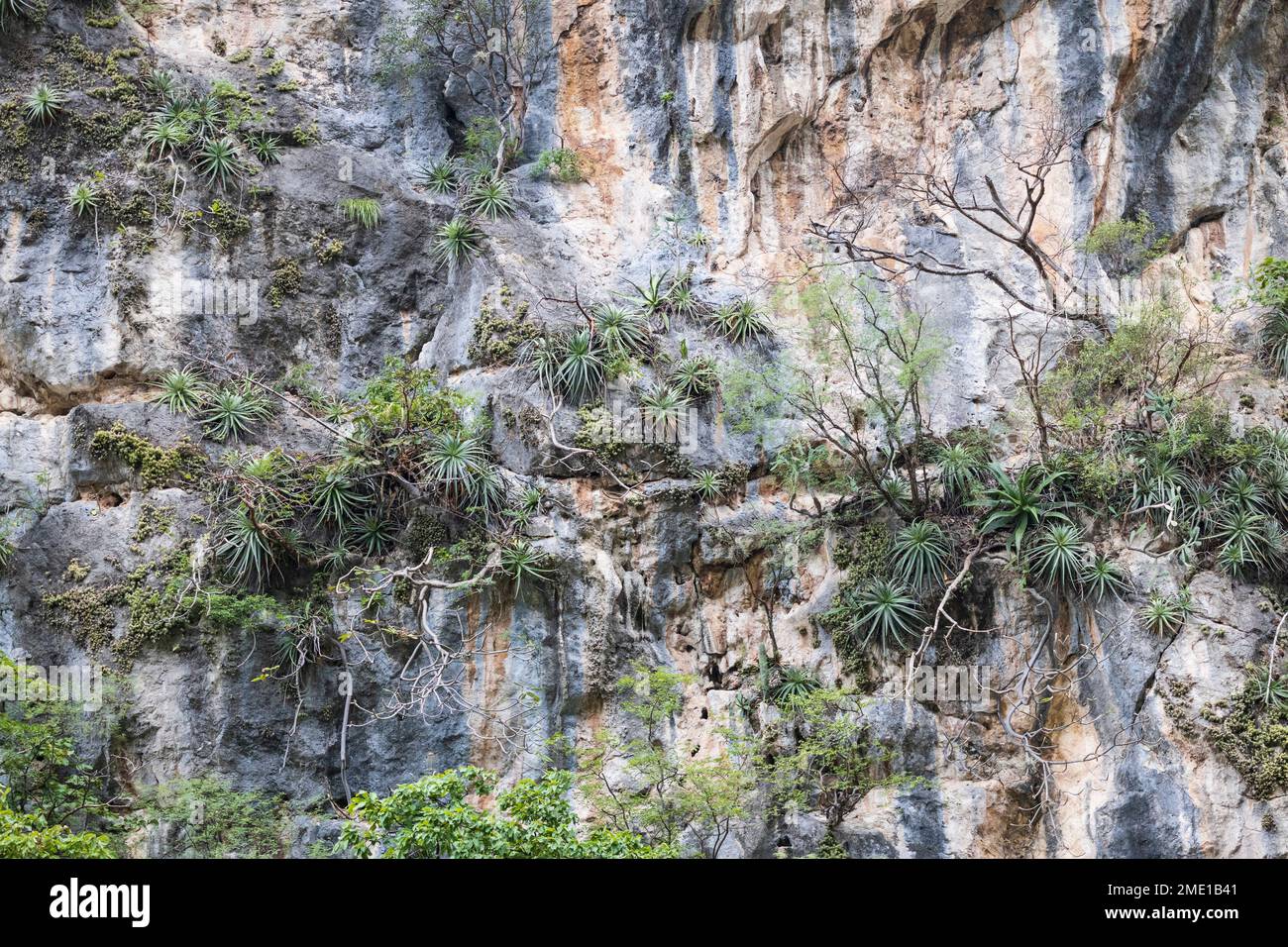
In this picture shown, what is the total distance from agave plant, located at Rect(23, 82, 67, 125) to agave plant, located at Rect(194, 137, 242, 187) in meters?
1.90

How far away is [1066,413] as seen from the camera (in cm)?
1652

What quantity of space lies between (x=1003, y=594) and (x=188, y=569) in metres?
9.40

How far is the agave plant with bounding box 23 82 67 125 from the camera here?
18031mm

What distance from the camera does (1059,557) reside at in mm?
15242

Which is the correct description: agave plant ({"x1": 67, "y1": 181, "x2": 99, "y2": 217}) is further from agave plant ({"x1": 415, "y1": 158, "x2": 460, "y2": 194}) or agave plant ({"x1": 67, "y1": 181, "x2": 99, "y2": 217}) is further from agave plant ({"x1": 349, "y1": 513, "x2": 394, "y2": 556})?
agave plant ({"x1": 349, "y1": 513, "x2": 394, "y2": 556})

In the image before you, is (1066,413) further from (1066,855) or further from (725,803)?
(725,803)

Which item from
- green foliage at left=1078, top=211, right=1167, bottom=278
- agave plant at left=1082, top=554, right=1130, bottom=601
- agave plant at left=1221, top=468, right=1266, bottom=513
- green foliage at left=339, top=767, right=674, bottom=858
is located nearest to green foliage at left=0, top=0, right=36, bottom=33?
green foliage at left=339, top=767, right=674, bottom=858

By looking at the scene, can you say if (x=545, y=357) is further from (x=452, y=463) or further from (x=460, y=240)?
(x=460, y=240)

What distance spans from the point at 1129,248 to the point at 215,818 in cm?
1387

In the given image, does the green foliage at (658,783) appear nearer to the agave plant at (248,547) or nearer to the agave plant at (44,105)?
the agave plant at (248,547)

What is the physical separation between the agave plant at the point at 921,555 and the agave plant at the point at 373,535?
6.01 m

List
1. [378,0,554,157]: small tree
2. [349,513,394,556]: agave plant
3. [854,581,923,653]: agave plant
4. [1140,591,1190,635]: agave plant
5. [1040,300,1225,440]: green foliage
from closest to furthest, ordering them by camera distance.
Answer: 1. [1140,591,1190,635]: agave plant
2. [854,581,923,653]: agave plant
3. [349,513,394,556]: agave plant
4. [1040,300,1225,440]: green foliage
5. [378,0,554,157]: small tree

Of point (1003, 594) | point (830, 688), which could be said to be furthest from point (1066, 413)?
point (830, 688)

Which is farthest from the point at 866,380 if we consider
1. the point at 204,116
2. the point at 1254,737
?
the point at 204,116
